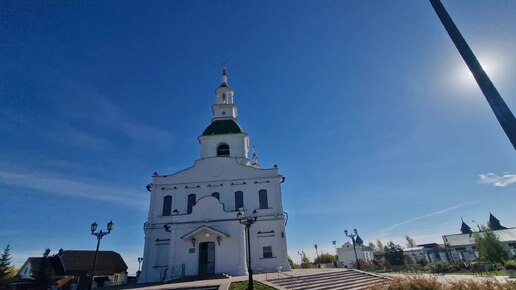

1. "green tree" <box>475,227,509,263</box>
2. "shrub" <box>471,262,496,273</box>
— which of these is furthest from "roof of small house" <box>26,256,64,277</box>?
"green tree" <box>475,227,509,263</box>

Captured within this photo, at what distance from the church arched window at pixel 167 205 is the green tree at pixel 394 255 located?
29.2m

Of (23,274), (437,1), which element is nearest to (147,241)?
(23,274)

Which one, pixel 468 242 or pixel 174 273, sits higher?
pixel 468 242

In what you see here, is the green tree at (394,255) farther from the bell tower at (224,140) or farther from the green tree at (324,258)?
the bell tower at (224,140)

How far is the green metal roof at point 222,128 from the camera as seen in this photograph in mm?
29562

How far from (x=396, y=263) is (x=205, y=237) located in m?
27.8

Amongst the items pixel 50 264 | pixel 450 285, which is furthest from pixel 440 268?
pixel 50 264

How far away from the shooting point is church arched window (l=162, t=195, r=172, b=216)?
79.4 ft

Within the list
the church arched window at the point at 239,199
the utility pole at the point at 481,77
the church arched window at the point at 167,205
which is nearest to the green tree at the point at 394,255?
the church arched window at the point at 239,199

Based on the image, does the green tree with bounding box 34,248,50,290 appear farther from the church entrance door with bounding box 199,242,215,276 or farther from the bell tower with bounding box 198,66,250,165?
the bell tower with bounding box 198,66,250,165

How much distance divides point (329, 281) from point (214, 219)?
9.97 m

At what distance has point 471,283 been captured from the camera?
1031cm

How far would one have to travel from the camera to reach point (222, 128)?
2998 centimetres

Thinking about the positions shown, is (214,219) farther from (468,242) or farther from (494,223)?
(494,223)
